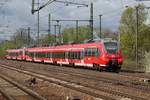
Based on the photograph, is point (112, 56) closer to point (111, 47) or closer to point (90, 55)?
point (111, 47)

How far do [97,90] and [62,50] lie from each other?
107 feet

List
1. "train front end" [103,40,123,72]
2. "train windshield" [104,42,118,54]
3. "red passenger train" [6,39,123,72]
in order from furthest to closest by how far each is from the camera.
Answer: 1. "train windshield" [104,42,118,54]
2. "red passenger train" [6,39,123,72]
3. "train front end" [103,40,123,72]

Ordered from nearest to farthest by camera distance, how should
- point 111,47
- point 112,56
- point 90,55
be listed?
point 112,56
point 111,47
point 90,55

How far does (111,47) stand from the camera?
122 ft

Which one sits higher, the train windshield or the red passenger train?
the train windshield

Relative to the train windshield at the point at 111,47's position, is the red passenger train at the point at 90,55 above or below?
below

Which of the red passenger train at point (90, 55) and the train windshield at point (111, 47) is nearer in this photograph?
the red passenger train at point (90, 55)

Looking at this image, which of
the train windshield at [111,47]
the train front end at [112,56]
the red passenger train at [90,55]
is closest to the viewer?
the train front end at [112,56]

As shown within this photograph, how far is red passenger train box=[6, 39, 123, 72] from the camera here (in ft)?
121

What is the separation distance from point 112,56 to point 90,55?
362 cm

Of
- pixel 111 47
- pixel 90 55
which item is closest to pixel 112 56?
pixel 111 47

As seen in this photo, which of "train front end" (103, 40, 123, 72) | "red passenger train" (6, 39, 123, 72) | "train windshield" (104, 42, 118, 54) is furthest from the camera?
"train windshield" (104, 42, 118, 54)

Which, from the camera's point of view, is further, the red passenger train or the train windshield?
the train windshield

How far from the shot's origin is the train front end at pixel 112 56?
36.5m
